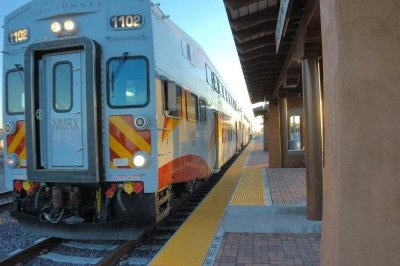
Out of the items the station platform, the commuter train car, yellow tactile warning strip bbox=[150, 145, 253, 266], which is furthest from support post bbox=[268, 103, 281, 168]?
the commuter train car

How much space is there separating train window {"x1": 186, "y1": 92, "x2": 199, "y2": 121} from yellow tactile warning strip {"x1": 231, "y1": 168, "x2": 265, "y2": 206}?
167 centimetres

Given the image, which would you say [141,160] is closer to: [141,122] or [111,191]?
[141,122]

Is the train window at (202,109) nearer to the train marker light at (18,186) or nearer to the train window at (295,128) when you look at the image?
the train marker light at (18,186)

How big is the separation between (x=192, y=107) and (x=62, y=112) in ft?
9.72

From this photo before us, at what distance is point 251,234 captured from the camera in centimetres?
639

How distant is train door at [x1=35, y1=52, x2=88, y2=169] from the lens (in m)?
6.09

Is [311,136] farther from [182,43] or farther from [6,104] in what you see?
Result: [6,104]

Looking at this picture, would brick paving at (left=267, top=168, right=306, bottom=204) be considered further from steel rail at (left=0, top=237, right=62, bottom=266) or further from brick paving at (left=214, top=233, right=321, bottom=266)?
steel rail at (left=0, top=237, right=62, bottom=266)

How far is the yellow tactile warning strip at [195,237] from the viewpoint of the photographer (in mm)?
5406

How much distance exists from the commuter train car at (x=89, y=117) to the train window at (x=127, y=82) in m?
0.01

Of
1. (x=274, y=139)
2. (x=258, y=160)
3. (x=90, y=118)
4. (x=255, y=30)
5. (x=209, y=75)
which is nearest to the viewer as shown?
(x=90, y=118)

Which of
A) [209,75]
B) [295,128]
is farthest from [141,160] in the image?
[295,128]

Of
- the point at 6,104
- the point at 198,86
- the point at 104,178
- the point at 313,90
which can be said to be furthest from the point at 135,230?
the point at 198,86

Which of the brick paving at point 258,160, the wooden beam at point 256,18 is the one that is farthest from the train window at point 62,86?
the brick paving at point 258,160
